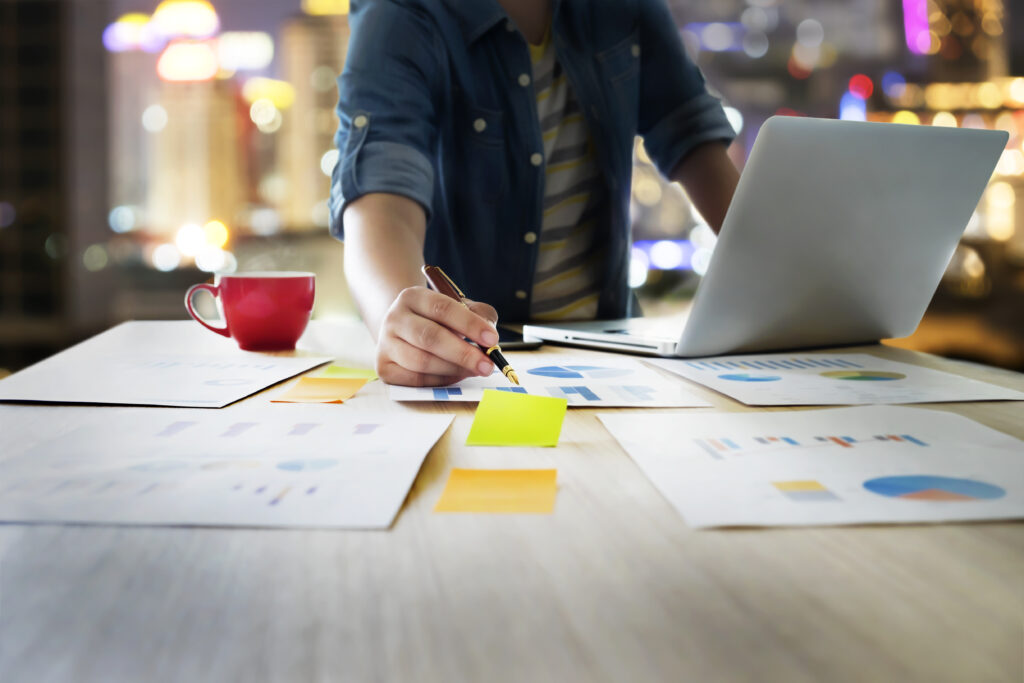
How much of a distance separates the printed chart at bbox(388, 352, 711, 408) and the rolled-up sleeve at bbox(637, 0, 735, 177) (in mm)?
621

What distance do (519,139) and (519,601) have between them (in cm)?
93

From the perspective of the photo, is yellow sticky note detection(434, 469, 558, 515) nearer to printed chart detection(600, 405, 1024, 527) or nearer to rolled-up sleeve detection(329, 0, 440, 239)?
printed chart detection(600, 405, 1024, 527)

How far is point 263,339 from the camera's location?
2.80 ft

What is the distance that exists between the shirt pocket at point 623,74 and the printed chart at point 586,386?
1.91 ft

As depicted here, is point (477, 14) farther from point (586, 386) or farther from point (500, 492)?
point (500, 492)

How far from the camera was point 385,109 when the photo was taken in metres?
0.93

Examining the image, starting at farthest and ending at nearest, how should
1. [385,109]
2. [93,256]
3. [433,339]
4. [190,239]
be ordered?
[190,239], [93,256], [385,109], [433,339]

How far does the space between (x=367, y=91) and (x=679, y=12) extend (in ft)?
40.3

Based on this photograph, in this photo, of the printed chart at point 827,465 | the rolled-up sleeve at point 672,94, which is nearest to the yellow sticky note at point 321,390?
the printed chart at point 827,465

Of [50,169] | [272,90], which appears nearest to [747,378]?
[50,169]

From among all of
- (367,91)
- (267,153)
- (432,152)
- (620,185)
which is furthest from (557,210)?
(267,153)

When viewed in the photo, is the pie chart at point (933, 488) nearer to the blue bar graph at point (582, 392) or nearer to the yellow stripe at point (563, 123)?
the blue bar graph at point (582, 392)

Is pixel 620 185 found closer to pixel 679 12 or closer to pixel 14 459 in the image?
pixel 14 459

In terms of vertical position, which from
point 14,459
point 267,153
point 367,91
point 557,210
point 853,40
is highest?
point 853,40
